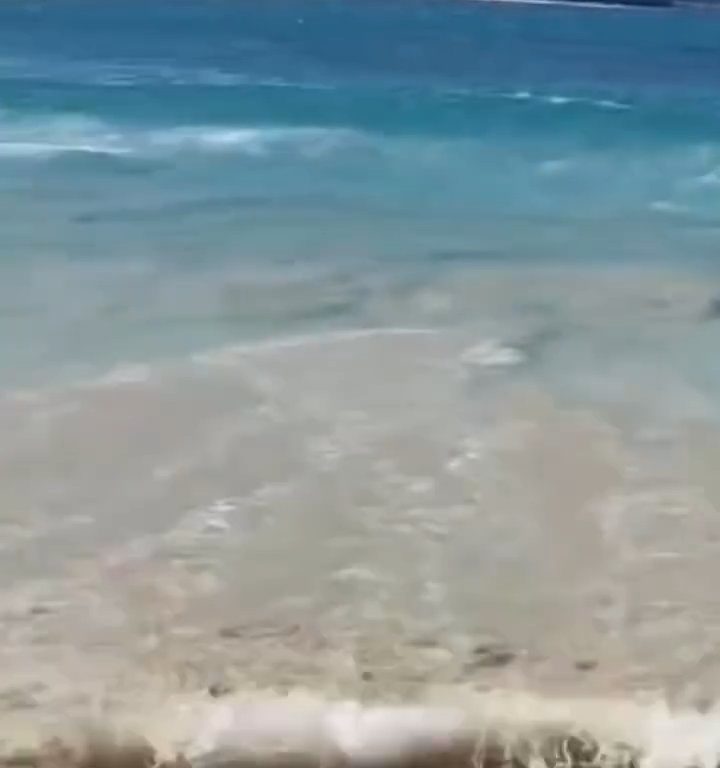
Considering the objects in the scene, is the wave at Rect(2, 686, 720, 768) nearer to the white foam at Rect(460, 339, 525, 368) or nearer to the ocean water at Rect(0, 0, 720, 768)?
the ocean water at Rect(0, 0, 720, 768)

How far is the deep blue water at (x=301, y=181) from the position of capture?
23.7 feet

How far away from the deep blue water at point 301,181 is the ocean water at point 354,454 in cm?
5

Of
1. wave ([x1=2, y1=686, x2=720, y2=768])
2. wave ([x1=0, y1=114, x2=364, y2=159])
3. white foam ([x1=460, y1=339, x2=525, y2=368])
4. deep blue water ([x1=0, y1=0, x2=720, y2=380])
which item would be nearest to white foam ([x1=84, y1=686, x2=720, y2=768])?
wave ([x1=2, y1=686, x2=720, y2=768])

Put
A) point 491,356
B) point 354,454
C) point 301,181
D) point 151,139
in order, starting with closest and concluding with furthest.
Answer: point 354,454
point 491,356
point 301,181
point 151,139

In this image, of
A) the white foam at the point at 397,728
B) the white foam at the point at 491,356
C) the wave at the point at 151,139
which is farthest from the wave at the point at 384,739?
the wave at the point at 151,139

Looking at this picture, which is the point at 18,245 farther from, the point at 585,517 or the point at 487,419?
the point at 585,517

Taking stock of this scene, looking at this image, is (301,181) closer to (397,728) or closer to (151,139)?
(151,139)

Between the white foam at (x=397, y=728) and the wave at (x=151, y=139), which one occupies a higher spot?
the wave at (x=151, y=139)

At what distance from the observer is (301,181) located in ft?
37.4

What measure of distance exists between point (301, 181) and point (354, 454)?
6630mm

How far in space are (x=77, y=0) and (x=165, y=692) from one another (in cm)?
3964

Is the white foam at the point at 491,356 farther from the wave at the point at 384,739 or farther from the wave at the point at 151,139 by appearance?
the wave at the point at 151,139

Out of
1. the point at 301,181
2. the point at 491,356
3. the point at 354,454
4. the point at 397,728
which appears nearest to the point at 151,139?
the point at 301,181

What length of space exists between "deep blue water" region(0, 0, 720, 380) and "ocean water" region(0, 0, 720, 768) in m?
Result: 0.05
